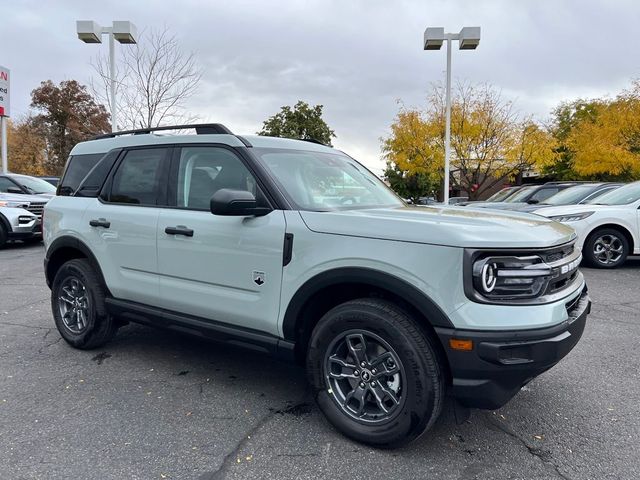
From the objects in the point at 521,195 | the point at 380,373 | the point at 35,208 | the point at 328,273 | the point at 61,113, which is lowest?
the point at 380,373

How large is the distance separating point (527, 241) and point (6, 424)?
3.34 m

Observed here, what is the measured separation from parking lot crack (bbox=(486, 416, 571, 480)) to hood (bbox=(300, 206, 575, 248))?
3.93 ft

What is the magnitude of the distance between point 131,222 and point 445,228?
8.32ft

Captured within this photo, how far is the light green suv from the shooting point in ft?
7.90

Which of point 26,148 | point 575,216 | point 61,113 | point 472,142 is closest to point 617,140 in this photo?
point 472,142

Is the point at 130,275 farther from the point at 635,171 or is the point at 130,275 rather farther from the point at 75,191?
the point at 635,171

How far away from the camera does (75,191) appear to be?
444 cm

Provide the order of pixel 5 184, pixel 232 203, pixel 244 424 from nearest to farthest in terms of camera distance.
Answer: pixel 232 203, pixel 244 424, pixel 5 184

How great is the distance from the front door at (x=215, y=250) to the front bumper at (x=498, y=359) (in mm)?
1171

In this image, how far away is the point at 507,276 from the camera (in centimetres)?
241

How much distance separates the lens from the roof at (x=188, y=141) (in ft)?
11.3

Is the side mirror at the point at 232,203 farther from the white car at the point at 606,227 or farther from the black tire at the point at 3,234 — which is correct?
the black tire at the point at 3,234

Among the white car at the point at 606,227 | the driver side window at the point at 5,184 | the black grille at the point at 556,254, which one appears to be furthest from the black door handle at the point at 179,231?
the driver side window at the point at 5,184

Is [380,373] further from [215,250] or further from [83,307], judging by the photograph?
[83,307]
